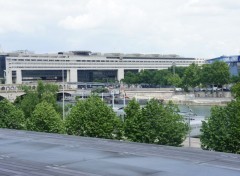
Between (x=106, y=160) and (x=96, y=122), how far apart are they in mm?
8574

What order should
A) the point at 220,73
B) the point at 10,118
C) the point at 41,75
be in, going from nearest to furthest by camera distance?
the point at 10,118
the point at 220,73
the point at 41,75

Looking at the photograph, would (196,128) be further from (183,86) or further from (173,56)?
(173,56)

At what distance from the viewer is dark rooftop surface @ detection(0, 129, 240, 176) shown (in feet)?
41.7

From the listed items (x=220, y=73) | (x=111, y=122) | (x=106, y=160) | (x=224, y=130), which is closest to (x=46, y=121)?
(x=111, y=122)

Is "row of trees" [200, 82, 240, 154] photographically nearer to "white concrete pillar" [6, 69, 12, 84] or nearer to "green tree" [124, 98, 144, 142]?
"green tree" [124, 98, 144, 142]

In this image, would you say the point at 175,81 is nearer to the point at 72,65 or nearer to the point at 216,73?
the point at 216,73

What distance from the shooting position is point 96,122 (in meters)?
23.0

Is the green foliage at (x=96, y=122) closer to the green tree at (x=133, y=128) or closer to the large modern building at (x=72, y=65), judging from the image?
the green tree at (x=133, y=128)

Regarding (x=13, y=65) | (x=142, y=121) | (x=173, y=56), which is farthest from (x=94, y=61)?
(x=142, y=121)

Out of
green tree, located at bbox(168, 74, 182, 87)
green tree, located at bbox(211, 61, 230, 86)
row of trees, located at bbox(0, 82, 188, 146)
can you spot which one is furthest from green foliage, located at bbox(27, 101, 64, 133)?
green tree, located at bbox(168, 74, 182, 87)

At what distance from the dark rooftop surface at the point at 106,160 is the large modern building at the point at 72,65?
84.2 meters

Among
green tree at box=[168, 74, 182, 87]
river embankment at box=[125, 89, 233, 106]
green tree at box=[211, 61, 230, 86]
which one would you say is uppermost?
green tree at box=[211, 61, 230, 86]

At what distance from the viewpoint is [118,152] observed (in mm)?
16172

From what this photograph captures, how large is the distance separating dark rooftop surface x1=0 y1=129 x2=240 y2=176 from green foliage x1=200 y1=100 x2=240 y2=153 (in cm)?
305
